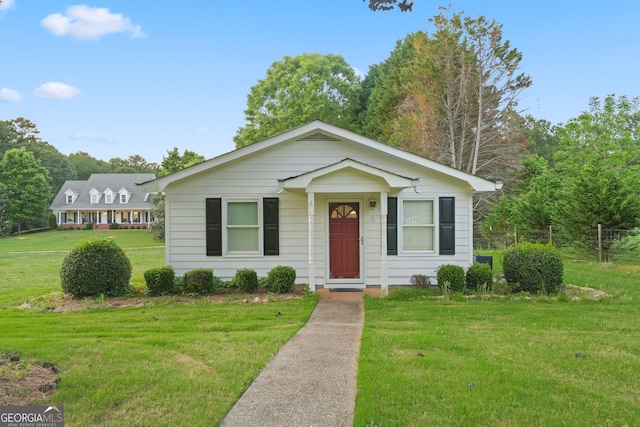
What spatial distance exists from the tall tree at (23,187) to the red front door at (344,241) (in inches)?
1716

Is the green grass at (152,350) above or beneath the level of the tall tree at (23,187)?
beneath

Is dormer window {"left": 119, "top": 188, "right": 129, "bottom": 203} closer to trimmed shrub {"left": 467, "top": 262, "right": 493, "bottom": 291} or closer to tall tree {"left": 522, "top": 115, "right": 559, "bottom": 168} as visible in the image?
tall tree {"left": 522, "top": 115, "right": 559, "bottom": 168}

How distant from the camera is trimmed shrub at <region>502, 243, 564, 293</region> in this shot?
9.08m

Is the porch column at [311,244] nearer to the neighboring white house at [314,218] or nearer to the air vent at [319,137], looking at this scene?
the neighboring white house at [314,218]

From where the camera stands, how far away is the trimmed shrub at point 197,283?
30.2 feet

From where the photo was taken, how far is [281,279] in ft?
30.0

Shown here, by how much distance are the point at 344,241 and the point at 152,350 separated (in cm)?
591

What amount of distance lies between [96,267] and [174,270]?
1.80 m

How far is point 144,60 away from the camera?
1477cm

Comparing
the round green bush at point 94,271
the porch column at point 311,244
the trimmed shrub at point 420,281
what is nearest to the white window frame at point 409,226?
the trimmed shrub at point 420,281

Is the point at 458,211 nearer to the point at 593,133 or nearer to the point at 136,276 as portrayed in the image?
the point at 136,276

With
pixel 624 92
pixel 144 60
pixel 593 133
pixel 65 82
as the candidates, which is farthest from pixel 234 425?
pixel 624 92

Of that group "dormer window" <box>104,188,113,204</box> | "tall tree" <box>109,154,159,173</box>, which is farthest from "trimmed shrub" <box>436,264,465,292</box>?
"tall tree" <box>109,154,159,173</box>

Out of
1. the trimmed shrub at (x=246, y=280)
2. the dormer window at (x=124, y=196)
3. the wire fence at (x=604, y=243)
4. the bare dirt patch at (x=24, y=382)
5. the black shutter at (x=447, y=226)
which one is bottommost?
the bare dirt patch at (x=24, y=382)
